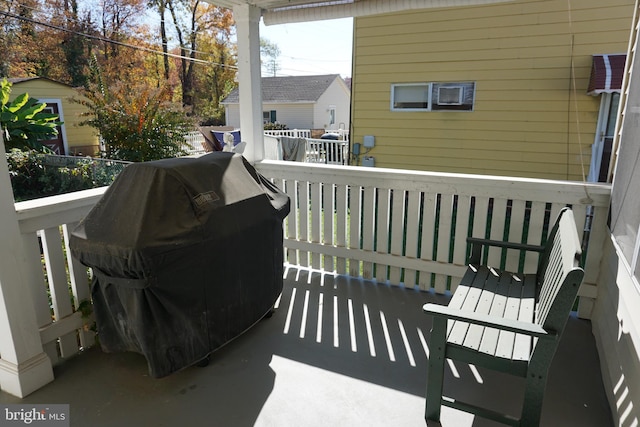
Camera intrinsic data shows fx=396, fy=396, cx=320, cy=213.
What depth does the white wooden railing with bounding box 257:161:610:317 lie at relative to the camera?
2701 mm

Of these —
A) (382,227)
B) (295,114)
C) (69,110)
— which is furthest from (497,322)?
(295,114)

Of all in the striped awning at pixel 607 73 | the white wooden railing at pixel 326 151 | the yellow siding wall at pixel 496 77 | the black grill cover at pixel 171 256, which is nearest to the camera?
the black grill cover at pixel 171 256

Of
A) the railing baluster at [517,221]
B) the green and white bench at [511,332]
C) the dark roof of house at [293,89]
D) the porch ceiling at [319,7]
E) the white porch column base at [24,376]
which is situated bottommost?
the white porch column base at [24,376]

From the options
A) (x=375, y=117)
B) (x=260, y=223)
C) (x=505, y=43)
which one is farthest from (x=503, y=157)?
(x=260, y=223)

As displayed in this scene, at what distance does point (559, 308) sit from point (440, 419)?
815 mm

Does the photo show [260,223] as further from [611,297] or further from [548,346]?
[611,297]

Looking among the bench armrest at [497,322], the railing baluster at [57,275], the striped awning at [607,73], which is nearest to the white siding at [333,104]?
the striped awning at [607,73]

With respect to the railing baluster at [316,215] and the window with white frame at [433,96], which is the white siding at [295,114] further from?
the railing baluster at [316,215]

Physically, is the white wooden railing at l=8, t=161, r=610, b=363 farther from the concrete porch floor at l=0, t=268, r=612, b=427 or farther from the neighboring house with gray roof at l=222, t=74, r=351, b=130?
the neighboring house with gray roof at l=222, t=74, r=351, b=130

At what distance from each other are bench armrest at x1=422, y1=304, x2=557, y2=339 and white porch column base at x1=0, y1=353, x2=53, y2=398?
2.01 metres

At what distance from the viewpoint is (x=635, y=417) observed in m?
1.54

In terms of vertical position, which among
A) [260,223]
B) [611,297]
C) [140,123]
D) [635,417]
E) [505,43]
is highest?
[505,43]

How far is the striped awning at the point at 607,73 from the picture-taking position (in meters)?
4.77

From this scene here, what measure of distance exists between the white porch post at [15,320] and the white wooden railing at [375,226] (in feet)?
0.35
